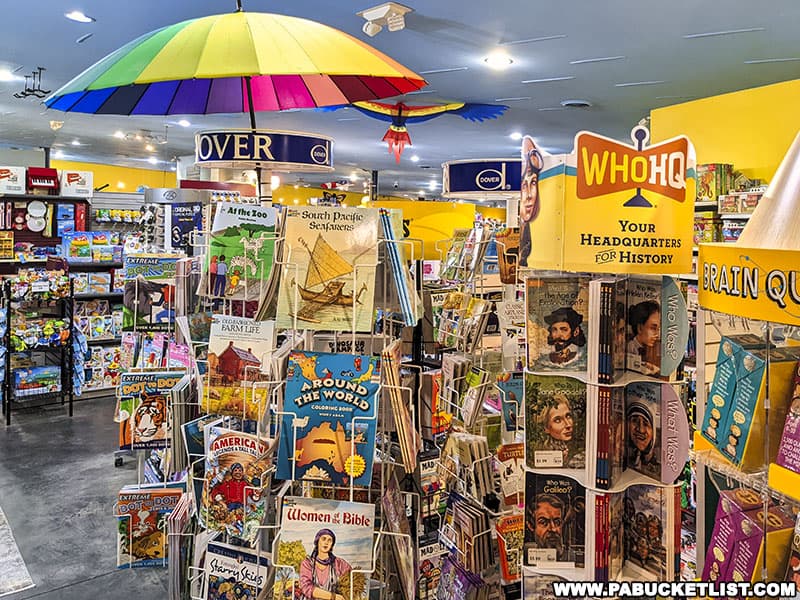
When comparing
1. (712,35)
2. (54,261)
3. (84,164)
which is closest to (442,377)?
(712,35)

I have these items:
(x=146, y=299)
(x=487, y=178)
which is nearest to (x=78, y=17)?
(x=146, y=299)

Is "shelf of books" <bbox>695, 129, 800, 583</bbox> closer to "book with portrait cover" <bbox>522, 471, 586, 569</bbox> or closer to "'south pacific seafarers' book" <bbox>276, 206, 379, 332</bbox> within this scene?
"book with portrait cover" <bbox>522, 471, 586, 569</bbox>

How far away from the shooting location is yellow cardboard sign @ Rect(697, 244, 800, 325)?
1.01 m

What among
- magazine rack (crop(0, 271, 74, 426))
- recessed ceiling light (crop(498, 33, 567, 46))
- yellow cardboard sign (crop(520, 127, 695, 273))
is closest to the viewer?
yellow cardboard sign (crop(520, 127, 695, 273))

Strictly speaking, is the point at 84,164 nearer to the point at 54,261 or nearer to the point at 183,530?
the point at 54,261

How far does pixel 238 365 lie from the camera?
231 centimetres

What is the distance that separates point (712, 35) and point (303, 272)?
15.3ft

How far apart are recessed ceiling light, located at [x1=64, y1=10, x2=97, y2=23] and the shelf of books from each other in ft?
17.4

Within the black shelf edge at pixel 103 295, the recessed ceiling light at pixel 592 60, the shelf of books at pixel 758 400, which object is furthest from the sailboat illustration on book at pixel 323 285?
the black shelf edge at pixel 103 295

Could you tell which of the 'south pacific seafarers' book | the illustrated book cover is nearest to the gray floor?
the illustrated book cover

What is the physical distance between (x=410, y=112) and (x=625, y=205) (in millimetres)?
6874

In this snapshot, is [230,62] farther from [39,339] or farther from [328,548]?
[39,339]

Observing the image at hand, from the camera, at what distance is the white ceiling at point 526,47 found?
15.4 feet

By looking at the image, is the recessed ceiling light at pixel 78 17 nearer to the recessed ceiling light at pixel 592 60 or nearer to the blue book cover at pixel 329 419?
the recessed ceiling light at pixel 592 60
